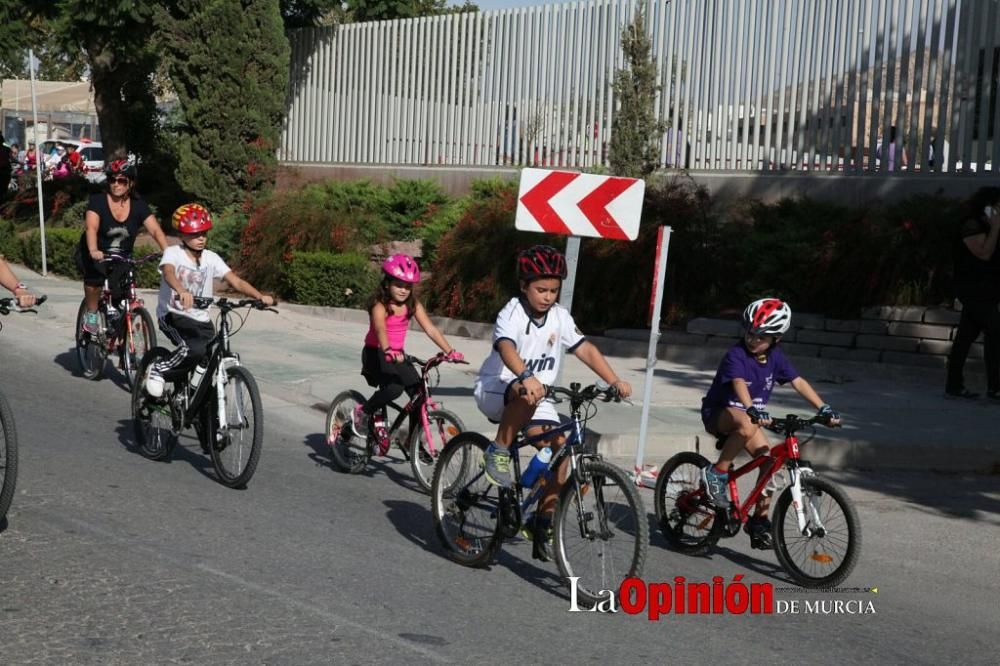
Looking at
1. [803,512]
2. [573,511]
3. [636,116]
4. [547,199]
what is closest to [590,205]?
[547,199]

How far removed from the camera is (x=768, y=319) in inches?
285

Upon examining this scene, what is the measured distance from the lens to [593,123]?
20.2 metres

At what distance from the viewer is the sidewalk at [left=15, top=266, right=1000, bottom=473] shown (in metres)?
10.6

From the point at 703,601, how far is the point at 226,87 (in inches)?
748

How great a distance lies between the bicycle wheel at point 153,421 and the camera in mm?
9289

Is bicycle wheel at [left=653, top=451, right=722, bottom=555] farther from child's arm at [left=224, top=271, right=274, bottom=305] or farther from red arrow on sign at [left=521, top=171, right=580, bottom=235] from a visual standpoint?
child's arm at [left=224, top=271, right=274, bottom=305]

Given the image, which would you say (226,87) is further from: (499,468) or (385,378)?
(499,468)

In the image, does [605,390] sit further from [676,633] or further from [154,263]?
[154,263]

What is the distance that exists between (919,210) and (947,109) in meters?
2.02

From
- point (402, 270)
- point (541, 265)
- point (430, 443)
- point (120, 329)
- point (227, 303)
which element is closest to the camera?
point (541, 265)

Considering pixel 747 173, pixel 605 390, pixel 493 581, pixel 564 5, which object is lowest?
pixel 493 581

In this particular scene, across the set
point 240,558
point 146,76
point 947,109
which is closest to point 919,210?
point 947,109

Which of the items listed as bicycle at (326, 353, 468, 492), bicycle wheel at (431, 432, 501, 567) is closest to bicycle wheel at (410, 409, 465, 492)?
bicycle at (326, 353, 468, 492)

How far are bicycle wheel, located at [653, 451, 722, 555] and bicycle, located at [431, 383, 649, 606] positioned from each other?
115 centimetres
